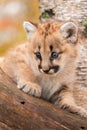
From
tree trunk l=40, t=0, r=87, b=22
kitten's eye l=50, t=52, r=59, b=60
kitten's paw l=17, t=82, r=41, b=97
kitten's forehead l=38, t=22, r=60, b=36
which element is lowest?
kitten's paw l=17, t=82, r=41, b=97

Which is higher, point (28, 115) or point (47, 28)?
point (47, 28)

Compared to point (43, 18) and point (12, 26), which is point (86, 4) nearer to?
point (43, 18)

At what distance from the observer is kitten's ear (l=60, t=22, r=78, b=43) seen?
373cm

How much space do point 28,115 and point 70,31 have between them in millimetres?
632

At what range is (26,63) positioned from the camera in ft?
12.8

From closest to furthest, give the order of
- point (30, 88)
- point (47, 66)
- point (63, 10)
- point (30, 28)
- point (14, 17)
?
point (47, 66) → point (30, 88) → point (30, 28) → point (63, 10) → point (14, 17)

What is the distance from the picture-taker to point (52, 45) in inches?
144

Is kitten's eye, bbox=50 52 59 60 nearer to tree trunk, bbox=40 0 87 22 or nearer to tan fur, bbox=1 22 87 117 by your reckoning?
tan fur, bbox=1 22 87 117

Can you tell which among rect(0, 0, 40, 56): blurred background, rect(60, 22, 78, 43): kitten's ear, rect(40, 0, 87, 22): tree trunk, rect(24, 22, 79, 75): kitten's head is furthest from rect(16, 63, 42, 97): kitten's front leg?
rect(0, 0, 40, 56): blurred background

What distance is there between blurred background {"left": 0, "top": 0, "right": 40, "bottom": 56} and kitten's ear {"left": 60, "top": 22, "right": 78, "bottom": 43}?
1642 mm

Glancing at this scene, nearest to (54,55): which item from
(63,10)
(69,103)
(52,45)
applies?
(52,45)

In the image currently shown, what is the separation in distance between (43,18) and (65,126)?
178 centimetres

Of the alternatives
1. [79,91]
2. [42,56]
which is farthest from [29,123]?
[79,91]

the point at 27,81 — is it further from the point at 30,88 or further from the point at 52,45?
the point at 52,45
